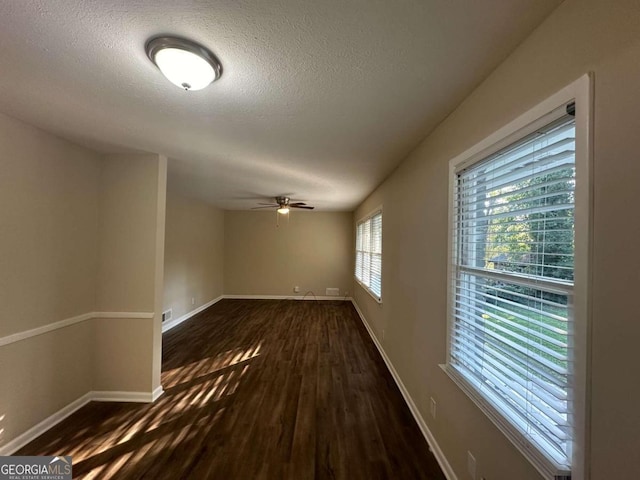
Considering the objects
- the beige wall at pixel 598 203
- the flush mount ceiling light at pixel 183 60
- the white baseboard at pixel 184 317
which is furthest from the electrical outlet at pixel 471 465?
the white baseboard at pixel 184 317

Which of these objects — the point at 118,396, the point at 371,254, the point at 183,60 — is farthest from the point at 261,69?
the point at 371,254

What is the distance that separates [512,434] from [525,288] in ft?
2.07

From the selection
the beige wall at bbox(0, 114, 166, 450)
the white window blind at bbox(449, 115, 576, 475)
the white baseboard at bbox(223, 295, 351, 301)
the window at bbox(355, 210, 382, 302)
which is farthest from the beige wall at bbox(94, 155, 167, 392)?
the white baseboard at bbox(223, 295, 351, 301)

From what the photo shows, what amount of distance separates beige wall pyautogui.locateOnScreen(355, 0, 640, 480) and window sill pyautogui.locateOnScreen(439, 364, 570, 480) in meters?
0.06

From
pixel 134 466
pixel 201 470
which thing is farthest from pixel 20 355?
pixel 201 470

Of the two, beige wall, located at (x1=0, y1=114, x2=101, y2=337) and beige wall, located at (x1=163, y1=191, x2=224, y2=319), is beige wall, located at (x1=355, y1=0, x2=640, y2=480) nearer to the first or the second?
beige wall, located at (x1=0, y1=114, x2=101, y2=337)

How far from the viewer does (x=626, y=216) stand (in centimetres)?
73

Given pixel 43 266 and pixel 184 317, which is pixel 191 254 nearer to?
pixel 184 317

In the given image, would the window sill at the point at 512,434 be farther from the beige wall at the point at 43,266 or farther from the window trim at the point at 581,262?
the beige wall at the point at 43,266

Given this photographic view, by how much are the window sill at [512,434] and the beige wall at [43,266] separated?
3038mm

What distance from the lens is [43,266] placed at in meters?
2.06

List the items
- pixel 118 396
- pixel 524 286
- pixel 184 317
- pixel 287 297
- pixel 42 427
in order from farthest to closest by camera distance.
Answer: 1. pixel 287 297
2. pixel 184 317
3. pixel 118 396
4. pixel 42 427
5. pixel 524 286

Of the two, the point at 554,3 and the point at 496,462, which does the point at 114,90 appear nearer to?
the point at 554,3

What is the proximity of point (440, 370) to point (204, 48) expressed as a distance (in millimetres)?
2342
